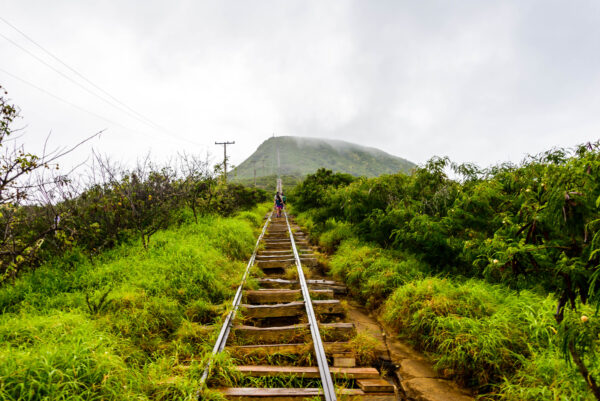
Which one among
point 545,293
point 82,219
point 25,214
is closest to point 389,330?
point 545,293

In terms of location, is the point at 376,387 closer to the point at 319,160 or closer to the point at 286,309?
the point at 286,309

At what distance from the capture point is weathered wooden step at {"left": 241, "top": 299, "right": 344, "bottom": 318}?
4.41m

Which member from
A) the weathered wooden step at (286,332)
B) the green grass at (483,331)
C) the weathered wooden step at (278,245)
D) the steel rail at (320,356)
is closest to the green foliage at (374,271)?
the green grass at (483,331)

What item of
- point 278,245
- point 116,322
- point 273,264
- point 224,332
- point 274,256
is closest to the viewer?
point 224,332

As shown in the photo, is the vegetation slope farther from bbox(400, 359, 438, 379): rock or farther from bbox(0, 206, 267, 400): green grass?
bbox(0, 206, 267, 400): green grass

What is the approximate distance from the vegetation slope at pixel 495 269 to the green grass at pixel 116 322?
9.22 ft

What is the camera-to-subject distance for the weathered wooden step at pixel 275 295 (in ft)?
16.2

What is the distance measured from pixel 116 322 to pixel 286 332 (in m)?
2.27

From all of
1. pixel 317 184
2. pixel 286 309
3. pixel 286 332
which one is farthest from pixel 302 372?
pixel 317 184

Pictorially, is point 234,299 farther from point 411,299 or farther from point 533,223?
point 533,223

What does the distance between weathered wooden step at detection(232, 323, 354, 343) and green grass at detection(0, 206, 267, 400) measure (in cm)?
40

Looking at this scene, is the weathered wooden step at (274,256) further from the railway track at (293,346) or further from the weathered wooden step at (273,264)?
the railway track at (293,346)

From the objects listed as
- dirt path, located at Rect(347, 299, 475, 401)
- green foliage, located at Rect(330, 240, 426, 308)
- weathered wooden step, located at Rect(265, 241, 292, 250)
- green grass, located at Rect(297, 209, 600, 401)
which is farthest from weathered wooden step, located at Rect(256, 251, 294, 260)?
dirt path, located at Rect(347, 299, 475, 401)

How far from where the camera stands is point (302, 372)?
2.97m
